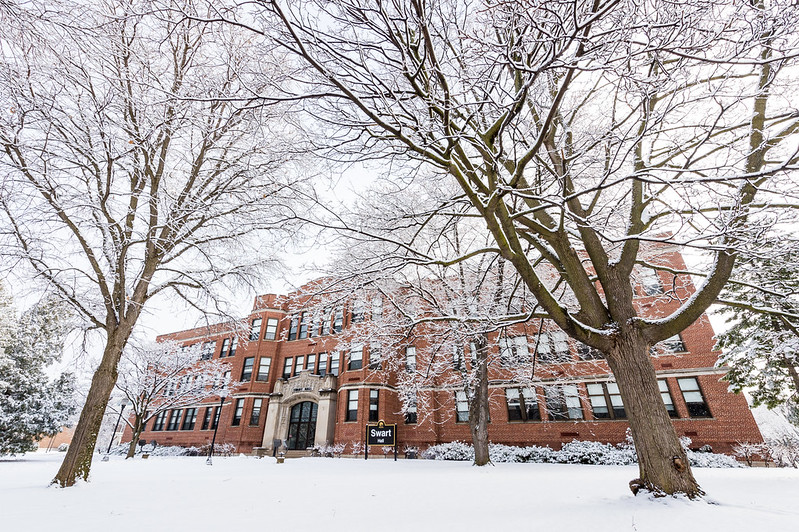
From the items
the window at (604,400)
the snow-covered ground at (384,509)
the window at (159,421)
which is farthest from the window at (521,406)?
the window at (159,421)

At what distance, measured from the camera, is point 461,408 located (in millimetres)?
22141

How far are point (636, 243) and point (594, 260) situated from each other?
69 centimetres

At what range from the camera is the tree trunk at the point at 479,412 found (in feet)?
43.2

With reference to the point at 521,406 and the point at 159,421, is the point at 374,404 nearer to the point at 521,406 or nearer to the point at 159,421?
the point at 521,406

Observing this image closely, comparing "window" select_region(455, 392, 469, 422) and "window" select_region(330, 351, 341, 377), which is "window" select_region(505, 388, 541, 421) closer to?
"window" select_region(455, 392, 469, 422)

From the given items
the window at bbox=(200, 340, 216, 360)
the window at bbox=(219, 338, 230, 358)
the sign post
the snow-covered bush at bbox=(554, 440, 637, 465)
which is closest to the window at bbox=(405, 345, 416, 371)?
the sign post

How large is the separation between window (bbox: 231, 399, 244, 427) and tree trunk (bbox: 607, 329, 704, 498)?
2820 cm

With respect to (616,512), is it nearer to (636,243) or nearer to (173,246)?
(636,243)

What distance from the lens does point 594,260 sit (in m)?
5.90

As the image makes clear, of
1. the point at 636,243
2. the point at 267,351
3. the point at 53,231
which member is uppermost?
the point at 267,351

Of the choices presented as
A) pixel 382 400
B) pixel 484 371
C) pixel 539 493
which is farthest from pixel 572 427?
pixel 539 493

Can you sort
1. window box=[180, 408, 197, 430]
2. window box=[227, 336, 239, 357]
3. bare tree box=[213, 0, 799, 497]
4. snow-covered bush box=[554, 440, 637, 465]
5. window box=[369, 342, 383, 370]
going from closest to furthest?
bare tree box=[213, 0, 799, 497] → window box=[369, 342, 383, 370] → snow-covered bush box=[554, 440, 637, 465] → window box=[180, 408, 197, 430] → window box=[227, 336, 239, 357]

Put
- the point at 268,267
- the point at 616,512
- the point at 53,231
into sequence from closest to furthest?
the point at 616,512
the point at 53,231
the point at 268,267

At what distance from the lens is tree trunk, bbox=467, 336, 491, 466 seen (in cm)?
1317
